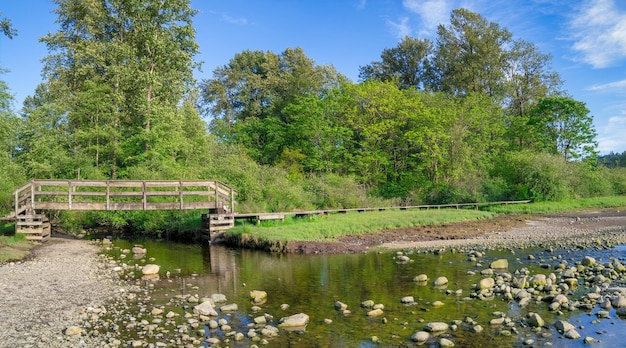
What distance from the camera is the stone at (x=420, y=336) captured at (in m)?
8.08

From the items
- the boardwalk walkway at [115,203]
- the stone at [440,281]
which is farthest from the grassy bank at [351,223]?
the stone at [440,281]

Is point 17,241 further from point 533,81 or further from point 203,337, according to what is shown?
point 533,81

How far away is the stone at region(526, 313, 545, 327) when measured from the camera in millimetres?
8711

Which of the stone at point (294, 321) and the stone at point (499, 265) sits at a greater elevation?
the stone at point (499, 265)

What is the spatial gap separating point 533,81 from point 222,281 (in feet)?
169

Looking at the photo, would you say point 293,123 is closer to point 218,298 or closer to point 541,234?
point 541,234

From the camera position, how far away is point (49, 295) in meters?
11.5

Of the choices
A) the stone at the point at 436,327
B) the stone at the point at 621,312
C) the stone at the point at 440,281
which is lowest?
the stone at the point at 621,312

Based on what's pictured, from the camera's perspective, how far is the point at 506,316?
30.8ft

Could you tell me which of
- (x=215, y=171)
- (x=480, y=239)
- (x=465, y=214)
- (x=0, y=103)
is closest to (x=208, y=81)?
(x=215, y=171)

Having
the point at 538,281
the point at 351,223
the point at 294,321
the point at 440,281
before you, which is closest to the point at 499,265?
the point at 538,281

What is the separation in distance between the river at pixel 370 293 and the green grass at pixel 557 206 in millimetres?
17826

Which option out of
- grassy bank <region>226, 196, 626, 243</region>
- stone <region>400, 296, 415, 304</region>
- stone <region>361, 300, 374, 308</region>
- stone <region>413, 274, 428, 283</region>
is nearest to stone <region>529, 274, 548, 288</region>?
stone <region>413, 274, 428, 283</region>

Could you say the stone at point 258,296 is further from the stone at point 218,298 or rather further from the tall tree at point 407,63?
the tall tree at point 407,63
